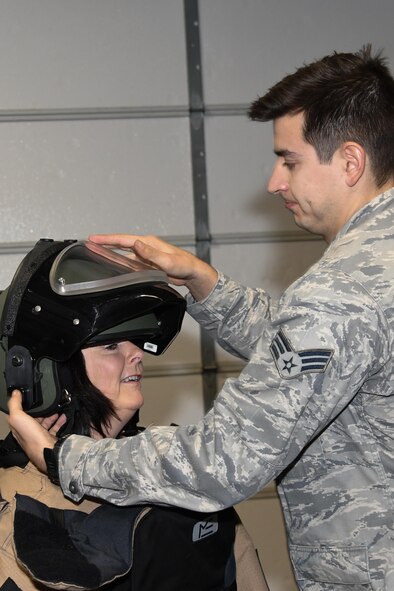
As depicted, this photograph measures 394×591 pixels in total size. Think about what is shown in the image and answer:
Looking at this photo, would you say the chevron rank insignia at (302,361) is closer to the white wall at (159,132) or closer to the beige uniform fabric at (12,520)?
the beige uniform fabric at (12,520)

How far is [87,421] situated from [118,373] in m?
0.13

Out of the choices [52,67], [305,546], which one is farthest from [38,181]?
[305,546]

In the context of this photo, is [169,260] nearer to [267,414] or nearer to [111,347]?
[111,347]

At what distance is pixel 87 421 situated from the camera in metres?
2.15

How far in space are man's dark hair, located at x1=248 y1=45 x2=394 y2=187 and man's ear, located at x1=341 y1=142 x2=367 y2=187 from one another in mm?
17

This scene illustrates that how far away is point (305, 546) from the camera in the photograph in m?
2.07

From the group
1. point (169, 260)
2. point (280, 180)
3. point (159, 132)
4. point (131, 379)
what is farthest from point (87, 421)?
point (159, 132)

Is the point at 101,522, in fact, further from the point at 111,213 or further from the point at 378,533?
the point at 111,213

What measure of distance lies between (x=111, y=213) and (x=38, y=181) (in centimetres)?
34

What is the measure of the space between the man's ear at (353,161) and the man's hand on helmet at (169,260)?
1.68 feet

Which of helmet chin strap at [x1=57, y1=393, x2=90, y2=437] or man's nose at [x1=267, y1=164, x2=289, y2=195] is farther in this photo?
man's nose at [x1=267, y1=164, x2=289, y2=195]

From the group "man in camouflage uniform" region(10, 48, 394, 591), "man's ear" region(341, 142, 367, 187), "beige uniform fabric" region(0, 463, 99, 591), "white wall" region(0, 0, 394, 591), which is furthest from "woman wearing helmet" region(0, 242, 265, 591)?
"white wall" region(0, 0, 394, 591)

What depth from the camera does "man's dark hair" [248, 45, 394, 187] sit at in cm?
210

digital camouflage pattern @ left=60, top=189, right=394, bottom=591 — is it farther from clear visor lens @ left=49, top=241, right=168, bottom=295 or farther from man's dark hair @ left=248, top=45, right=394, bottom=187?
clear visor lens @ left=49, top=241, right=168, bottom=295
